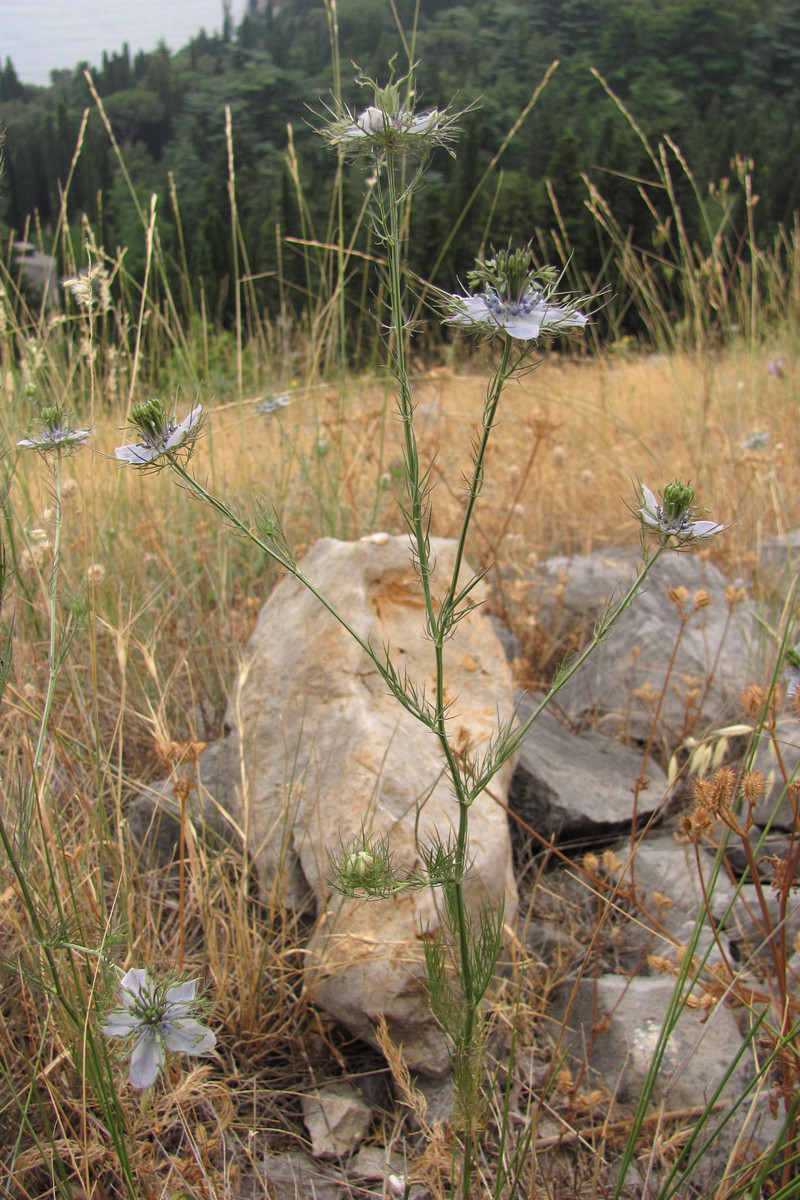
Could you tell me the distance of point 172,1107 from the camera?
1.30 metres

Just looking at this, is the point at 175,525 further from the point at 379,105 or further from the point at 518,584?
the point at 379,105

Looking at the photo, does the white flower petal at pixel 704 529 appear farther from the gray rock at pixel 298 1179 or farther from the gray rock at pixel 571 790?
the gray rock at pixel 298 1179

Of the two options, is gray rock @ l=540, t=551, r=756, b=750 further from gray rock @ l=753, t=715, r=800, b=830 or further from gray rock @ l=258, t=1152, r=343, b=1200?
gray rock @ l=258, t=1152, r=343, b=1200

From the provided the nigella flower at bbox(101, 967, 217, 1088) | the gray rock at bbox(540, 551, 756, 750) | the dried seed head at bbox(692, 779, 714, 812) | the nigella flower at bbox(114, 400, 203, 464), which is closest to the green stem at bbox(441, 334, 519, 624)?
the nigella flower at bbox(114, 400, 203, 464)

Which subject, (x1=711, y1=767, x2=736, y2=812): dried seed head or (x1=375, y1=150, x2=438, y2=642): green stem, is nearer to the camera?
(x1=375, y1=150, x2=438, y2=642): green stem

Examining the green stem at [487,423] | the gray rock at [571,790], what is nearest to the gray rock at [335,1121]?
the gray rock at [571,790]

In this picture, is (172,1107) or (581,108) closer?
(172,1107)

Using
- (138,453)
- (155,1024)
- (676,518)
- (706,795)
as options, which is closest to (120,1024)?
(155,1024)

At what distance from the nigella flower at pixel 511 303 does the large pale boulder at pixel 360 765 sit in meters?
0.51

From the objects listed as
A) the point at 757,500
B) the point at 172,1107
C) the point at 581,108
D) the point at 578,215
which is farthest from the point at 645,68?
the point at 172,1107

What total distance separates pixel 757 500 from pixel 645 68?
5304 centimetres

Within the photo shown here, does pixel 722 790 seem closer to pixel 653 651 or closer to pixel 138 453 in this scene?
pixel 138 453

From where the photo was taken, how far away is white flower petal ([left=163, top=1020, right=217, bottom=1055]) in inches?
37.2

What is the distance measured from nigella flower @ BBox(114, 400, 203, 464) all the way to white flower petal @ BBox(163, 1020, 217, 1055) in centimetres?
69
